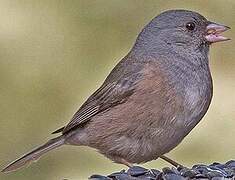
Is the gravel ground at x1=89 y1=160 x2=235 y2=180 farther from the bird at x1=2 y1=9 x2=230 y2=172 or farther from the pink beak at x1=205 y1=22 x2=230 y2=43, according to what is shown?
the pink beak at x1=205 y1=22 x2=230 y2=43

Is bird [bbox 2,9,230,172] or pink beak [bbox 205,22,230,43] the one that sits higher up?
pink beak [bbox 205,22,230,43]

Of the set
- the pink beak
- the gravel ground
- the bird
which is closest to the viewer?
the gravel ground

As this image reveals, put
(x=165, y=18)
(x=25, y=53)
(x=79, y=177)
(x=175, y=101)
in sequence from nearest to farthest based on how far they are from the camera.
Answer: (x=175, y=101) → (x=165, y=18) → (x=79, y=177) → (x=25, y=53)

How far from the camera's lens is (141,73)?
5578 mm

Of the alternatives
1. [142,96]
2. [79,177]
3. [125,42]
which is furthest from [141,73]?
[125,42]

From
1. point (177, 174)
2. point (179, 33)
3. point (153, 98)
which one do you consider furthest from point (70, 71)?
point (177, 174)

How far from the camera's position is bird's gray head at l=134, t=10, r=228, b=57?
570 cm

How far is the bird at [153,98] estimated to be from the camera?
539 cm

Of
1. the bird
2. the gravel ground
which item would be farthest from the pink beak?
the gravel ground

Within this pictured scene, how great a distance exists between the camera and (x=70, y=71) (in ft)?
26.1

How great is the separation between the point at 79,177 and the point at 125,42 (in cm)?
119

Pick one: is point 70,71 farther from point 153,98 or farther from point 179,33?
point 153,98

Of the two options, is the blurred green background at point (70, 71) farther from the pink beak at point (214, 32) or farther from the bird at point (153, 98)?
the pink beak at point (214, 32)

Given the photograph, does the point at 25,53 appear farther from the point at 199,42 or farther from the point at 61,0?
the point at 199,42
